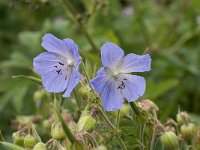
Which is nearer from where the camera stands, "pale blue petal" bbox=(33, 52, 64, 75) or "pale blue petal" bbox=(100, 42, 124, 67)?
"pale blue petal" bbox=(100, 42, 124, 67)

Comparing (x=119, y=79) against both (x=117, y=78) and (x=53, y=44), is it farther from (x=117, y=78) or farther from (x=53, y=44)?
(x=53, y=44)

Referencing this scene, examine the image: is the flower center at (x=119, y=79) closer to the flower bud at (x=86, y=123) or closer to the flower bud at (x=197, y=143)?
the flower bud at (x=86, y=123)

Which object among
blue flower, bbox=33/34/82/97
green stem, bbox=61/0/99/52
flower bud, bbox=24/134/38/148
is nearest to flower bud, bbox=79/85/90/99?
blue flower, bbox=33/34/82/97

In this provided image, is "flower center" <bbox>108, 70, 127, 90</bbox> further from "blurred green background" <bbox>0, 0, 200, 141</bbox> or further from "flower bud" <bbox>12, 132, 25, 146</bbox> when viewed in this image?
"blurred green background" <bbox>0, 0, 200, 141</bbox>

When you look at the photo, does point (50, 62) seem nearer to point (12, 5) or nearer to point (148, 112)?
point (148, 112)

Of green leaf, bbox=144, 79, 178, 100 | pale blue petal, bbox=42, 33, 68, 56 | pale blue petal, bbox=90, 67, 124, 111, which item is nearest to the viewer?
pale blue petal, bbox=90, 67, 124, 111

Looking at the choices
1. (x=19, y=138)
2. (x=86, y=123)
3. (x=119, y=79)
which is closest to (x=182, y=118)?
(x=119, y=79)

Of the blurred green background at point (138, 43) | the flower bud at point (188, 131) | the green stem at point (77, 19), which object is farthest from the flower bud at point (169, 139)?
the green stem at point (77, 19)
